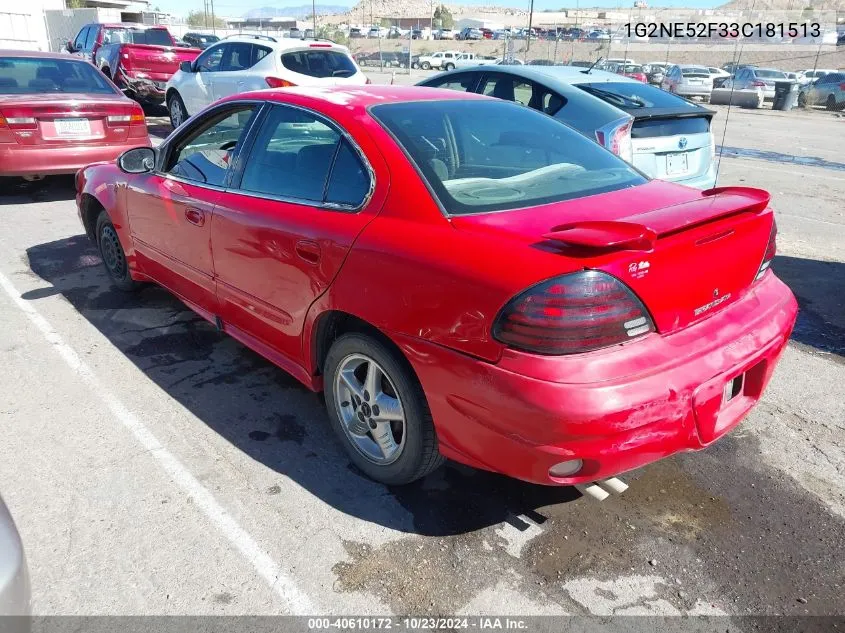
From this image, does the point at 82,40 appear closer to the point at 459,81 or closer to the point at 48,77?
the point at 48,77

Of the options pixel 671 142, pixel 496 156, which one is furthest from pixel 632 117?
pixel 496 156

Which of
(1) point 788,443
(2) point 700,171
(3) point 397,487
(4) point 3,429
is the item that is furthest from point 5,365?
(2) point 700,171

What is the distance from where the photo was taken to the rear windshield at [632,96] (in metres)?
6.39

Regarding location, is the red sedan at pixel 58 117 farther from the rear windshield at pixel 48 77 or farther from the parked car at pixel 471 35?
the parked car at pixel 471 35

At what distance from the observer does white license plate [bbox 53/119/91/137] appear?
291 inches

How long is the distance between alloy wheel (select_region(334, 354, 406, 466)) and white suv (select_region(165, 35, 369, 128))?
302 inches

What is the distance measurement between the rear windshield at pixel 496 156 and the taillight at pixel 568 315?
0.56m

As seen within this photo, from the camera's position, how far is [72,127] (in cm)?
747

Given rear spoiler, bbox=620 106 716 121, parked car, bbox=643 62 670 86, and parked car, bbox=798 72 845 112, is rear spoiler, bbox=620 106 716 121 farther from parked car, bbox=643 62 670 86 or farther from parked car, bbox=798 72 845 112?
parked car, bbox=643 62 670 86

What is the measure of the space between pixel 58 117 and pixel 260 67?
145 inches

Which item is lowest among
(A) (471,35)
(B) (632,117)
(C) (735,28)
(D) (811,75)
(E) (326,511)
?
(E) (326,511)

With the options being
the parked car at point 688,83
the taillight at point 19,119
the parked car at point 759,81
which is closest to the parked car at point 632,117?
the taillight at point 19,119

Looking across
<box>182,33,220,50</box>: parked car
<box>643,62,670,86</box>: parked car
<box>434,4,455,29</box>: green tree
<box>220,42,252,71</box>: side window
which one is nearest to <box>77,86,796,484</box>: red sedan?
<box>220,42,252,71</box>: side window

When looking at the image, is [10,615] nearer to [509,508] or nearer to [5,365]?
[509,508]
